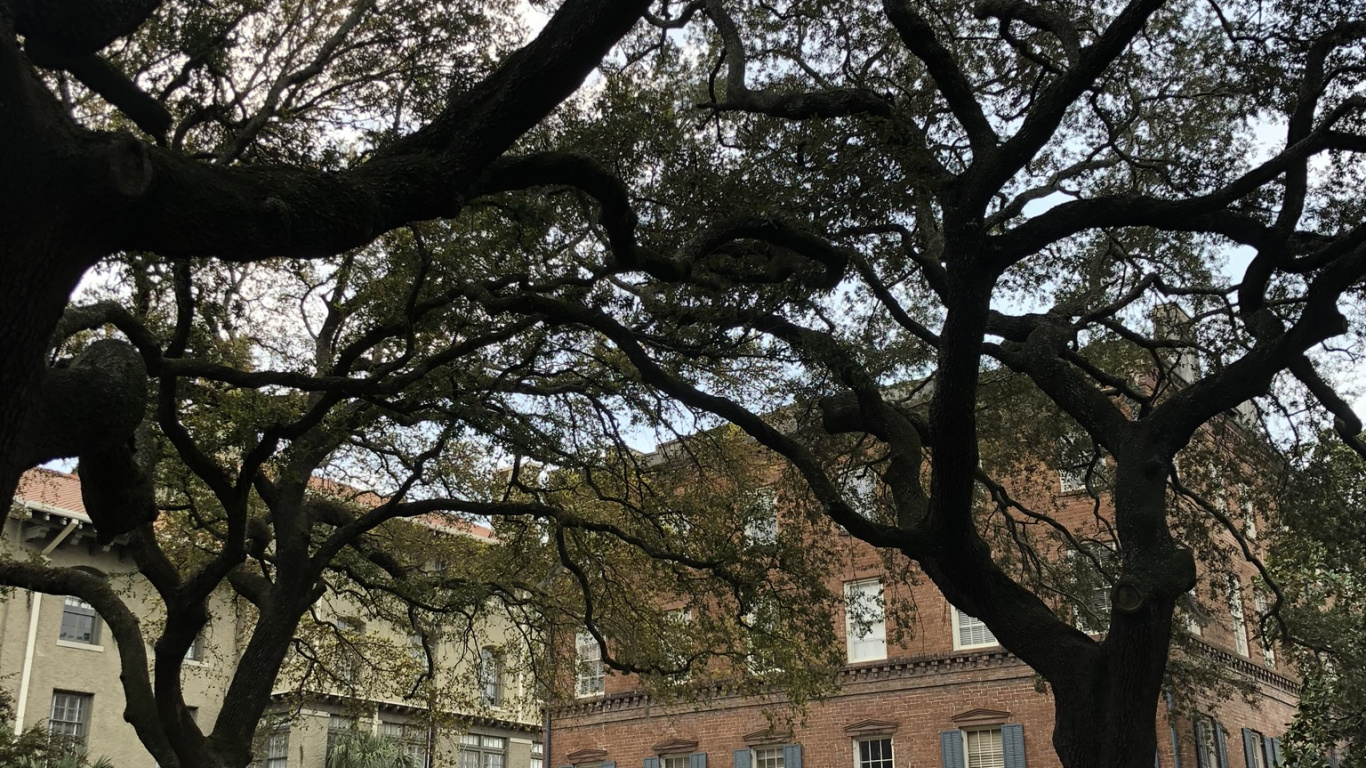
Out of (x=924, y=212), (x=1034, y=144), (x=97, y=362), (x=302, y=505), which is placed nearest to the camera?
(x=97, y=362)

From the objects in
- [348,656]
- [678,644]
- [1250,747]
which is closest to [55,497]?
[348,656]

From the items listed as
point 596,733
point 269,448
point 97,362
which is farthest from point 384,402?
point 596,733

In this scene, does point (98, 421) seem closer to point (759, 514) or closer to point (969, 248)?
point (969, 248)

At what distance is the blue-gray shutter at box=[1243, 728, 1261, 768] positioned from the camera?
2258cm

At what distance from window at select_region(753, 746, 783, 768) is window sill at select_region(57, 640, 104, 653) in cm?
1693

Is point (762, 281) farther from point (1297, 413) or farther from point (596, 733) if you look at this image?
point (596, 733)

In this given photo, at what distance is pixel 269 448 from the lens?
11.1 m

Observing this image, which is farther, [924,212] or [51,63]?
[924,212]

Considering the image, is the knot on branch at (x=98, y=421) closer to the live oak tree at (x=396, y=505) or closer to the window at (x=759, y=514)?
the live oak tree at (x=396, y=505)

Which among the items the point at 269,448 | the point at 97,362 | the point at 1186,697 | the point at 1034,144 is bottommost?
the point at 1186,697

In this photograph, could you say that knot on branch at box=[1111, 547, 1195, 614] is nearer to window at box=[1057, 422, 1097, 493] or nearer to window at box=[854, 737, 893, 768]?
window at box=[1057, 422, 1097, 493]

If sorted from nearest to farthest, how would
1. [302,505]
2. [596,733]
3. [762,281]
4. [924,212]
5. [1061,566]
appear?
[762,281] < [924,212] < [302,505] < [1061,566] < [596,733]

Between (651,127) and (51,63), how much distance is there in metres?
6.12

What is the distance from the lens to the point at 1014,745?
22.4 meters
